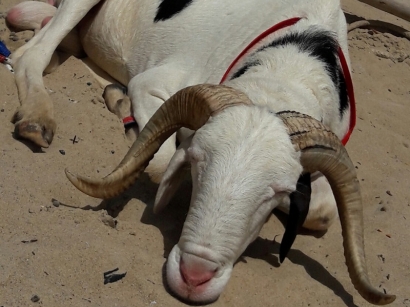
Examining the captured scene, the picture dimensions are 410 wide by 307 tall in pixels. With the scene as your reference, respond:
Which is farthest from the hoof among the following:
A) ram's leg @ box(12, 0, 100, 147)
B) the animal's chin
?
the animal's chin

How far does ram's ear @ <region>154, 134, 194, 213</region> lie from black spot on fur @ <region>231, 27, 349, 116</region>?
91cm

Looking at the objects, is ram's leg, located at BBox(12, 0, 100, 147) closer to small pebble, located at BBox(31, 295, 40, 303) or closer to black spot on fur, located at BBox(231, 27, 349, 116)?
black spot on fur, located at BBox(231, 27, 349, 116)

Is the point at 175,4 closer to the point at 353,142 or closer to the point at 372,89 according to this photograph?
the point at 353,142

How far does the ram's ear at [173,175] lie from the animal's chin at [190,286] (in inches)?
24.2

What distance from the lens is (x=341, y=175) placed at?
4434mm

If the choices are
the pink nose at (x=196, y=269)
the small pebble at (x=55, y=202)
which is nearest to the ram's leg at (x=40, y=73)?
the small pebble at (x=55, y=202)

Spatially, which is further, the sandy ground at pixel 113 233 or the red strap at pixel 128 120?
the red strap at pixel 128 120

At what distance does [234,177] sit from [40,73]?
2802 millimetres

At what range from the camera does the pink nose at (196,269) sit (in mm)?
3896

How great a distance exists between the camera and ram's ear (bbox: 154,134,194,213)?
4.48 m

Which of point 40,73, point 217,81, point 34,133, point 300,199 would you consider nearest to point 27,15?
point 40,73

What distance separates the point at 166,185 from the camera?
182 inches

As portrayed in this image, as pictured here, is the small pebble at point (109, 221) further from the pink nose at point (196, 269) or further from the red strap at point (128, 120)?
the red strap at point (128, 120)

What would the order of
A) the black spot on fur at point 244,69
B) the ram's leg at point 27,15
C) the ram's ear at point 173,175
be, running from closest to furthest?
1. the ram's ear at point 173,175
2. the black spot on fur at point 244,69
3. the ram's leg at point 27,15
